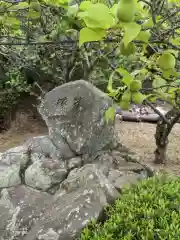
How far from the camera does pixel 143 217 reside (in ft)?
6.81

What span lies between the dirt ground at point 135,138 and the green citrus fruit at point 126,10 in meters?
4.35

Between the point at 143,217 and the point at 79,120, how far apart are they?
128cm

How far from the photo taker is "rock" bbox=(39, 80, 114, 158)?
3107 millimetres

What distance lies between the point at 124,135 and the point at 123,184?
4180 mm

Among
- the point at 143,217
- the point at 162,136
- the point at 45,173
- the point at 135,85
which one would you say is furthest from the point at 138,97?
the point at 162,136

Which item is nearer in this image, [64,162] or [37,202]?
[37,202]

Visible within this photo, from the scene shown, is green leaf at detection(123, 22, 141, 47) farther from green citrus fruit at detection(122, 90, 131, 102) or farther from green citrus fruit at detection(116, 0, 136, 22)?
green citrus fruit at detection(122, 90, 131, 102)

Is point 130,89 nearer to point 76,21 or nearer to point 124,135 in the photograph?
point 76,21

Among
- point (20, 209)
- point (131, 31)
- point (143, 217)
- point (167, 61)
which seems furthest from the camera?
point (20, 209)

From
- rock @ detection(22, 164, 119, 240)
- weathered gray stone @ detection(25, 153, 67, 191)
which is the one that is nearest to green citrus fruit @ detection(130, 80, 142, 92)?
rock @ detection(22, 164, 119, 240)

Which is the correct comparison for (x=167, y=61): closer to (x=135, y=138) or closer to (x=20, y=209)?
(x=20, y=209)

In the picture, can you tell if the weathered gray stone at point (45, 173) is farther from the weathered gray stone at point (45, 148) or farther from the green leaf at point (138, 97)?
the green leaf at point (138, 97)

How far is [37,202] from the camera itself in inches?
105

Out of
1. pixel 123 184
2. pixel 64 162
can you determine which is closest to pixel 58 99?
pixel 64 162
